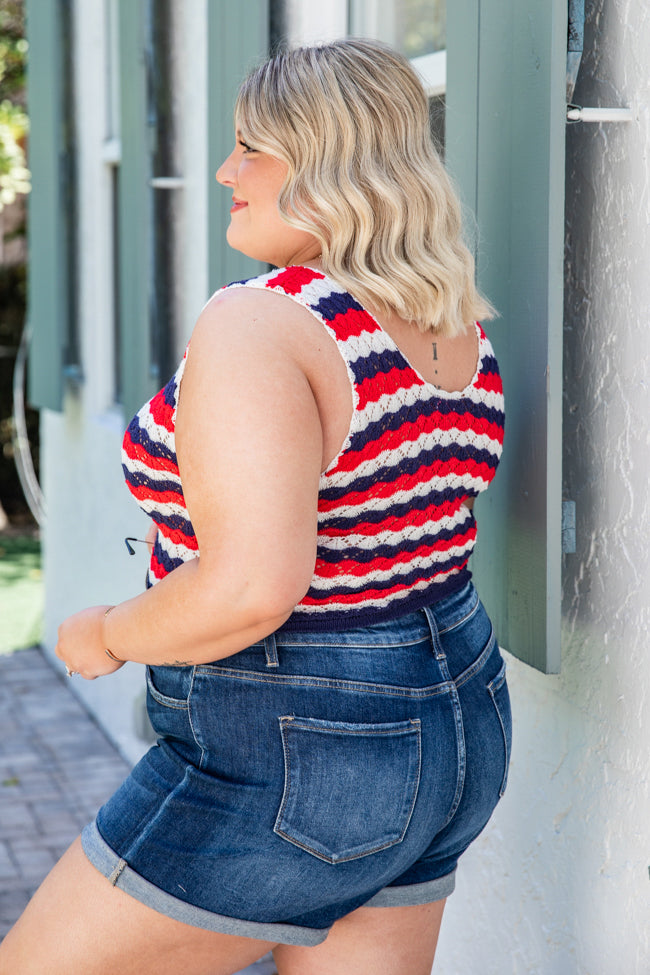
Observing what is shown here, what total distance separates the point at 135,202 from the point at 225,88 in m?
1.06

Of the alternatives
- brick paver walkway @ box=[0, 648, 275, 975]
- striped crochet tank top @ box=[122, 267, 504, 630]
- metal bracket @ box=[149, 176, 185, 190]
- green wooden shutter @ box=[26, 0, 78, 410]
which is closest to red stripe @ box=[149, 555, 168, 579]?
striped crochet tank top @ box=[122, 267, 504, 630]

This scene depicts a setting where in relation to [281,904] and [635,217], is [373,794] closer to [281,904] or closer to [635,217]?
[281,904]

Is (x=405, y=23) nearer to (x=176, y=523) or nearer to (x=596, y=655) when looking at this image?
(x=596, y=655)

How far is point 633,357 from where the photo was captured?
1.92m

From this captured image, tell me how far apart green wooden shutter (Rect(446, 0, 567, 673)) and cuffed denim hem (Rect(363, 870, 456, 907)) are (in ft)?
1.43

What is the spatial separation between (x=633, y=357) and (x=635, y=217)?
22 cm

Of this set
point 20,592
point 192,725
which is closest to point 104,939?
point 192,725

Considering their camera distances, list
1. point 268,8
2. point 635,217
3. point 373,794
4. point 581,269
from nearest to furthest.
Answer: point 373,794
point 635,217
point 581,269
point 268,8

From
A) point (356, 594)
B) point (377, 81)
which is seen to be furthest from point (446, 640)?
point (377, 81)

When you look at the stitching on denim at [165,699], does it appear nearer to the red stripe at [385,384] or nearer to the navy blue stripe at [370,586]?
the navy blue stripe at [370,586]

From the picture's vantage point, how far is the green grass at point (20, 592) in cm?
704

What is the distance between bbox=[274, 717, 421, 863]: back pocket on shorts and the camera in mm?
1451

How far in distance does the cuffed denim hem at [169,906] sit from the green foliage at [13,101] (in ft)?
29.7

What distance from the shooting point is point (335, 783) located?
1451 mm
